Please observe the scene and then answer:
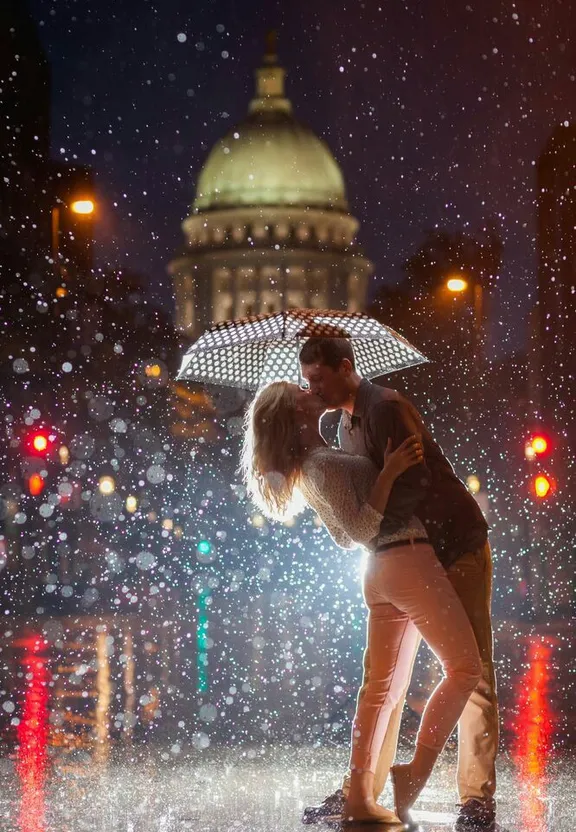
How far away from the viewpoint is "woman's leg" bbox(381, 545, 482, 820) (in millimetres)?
5578

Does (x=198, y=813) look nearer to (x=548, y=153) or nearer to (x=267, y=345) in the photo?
(x=267, y=345)

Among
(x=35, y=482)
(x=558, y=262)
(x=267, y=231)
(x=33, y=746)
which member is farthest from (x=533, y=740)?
(x=267, y=231)

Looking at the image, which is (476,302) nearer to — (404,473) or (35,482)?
(35,482)

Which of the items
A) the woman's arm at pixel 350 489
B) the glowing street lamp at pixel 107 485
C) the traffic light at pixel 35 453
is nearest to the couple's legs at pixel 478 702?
the woman's arm at pixel 350 489

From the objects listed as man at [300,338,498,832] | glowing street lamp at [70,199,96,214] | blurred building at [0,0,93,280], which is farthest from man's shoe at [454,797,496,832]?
blurred building at [0,0,93,280]

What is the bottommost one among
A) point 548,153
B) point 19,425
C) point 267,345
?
point 267,345

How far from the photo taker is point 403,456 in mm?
5605

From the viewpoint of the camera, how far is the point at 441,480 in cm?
584

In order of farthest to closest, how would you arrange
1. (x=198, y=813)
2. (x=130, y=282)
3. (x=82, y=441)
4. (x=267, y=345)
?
(x=130, y=282) → (x=82, y=441) → (x=267, y=345) → (x=198, y=813)

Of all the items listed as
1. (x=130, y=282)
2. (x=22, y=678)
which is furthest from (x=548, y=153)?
(x=22, y=678)

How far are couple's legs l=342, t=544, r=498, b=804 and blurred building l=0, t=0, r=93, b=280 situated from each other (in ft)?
105

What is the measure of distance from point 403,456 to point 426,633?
0.68m

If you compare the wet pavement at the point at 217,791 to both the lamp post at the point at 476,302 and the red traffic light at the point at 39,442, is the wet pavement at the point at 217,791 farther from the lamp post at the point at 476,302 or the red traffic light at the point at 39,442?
the lamp post at the point at 476,302

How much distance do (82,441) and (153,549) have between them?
12403mm
